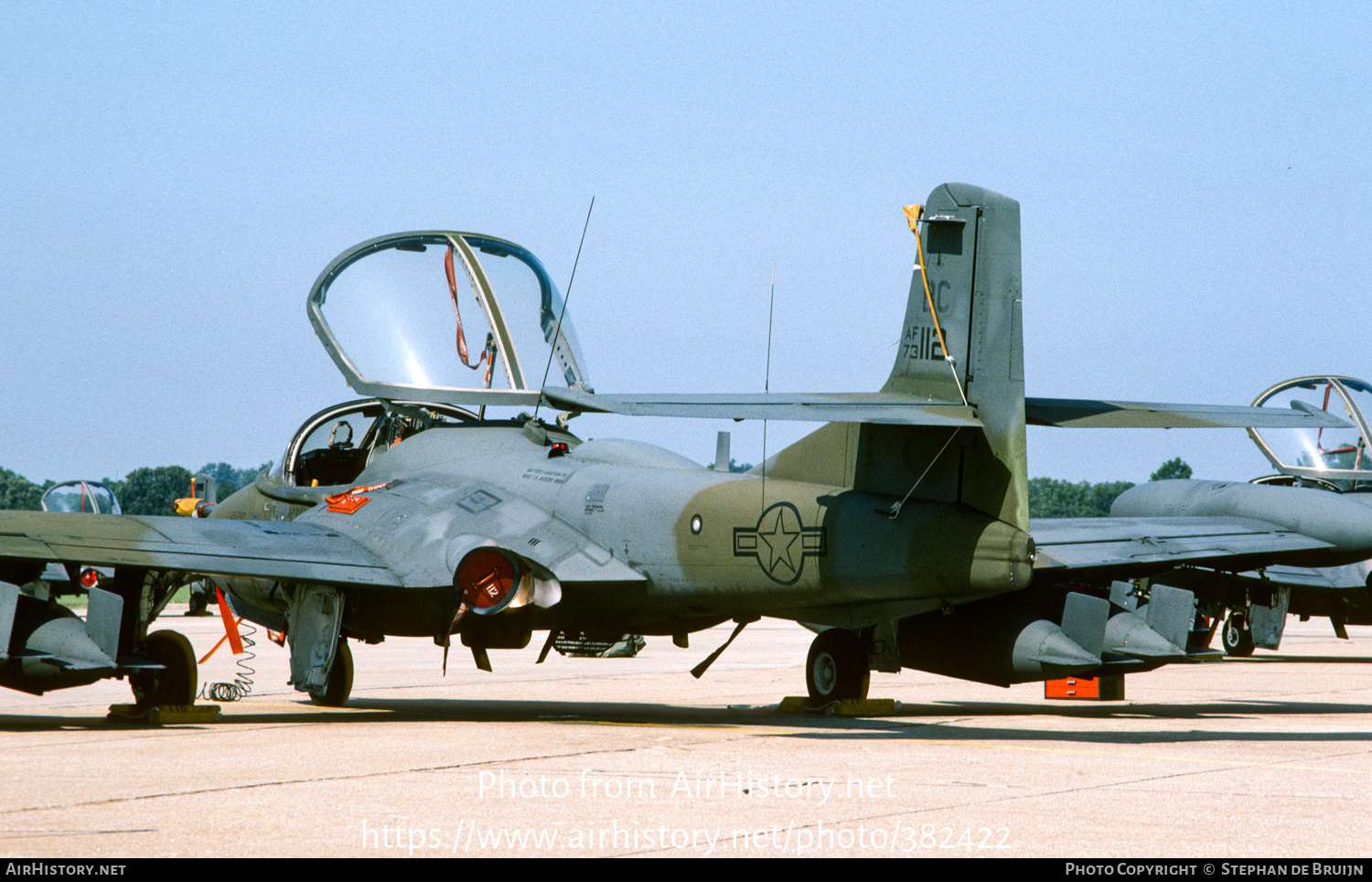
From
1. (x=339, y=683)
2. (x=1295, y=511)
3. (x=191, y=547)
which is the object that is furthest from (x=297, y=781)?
(x=1295, y=511)

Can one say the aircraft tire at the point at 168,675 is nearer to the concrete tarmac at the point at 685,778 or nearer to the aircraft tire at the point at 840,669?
the concrete tarmac at the point at 685,778

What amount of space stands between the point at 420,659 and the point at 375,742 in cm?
1287

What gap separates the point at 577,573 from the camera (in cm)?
1259

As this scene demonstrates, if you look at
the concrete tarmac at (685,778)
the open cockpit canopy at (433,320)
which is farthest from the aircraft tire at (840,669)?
the open cockpit canopy at (433,320)

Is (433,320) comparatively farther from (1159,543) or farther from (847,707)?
(1159,543)

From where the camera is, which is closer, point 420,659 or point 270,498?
point 270,498

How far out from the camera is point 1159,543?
14.8 metres

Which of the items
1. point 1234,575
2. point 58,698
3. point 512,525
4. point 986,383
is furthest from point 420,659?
point 986,383

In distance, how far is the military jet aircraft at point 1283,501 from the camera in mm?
18031

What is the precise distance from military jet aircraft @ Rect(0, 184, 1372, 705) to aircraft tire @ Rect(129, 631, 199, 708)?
0.02 metres

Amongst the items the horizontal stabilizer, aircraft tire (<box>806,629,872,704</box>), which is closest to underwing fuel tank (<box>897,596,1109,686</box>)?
aircraft tire (<box>806,629,872,704</box>)

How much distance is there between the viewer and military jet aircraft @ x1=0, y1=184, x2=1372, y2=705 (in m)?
11.0

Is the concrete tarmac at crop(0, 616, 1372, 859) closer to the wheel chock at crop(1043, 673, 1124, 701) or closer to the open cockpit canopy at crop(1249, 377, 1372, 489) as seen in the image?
the wheel chock at crop(1043, 673, 1124, 701)
